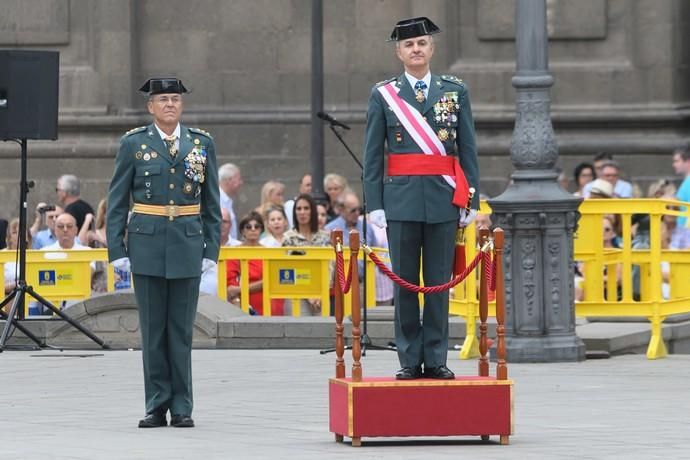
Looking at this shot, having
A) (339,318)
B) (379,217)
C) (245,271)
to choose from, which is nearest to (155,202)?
(379,217)

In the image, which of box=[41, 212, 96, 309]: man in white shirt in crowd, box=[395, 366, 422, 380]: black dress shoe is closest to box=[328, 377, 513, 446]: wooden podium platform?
box=[395, 366, 422, 380]: black dress shoe

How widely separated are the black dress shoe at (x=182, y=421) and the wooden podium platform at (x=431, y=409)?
4.34 feet

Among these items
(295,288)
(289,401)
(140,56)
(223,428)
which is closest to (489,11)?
(140,56)

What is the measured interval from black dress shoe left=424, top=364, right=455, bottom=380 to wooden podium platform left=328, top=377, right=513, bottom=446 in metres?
0.40

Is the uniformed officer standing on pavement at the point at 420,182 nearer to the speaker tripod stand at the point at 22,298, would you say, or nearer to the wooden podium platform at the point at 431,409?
the wooden podium platform at the point at 431,409

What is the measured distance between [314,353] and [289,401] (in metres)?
3.99

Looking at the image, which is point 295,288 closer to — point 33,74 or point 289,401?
point 33,74

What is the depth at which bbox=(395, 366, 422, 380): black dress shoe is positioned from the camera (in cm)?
1141

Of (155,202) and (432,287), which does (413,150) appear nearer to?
(432,287)

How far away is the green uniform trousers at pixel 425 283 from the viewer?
11.6 m

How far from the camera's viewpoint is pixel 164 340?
1220 centimetres

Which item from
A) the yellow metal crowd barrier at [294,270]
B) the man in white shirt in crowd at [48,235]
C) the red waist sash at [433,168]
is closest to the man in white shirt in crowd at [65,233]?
the man in white shirt in crowd at [48,235]

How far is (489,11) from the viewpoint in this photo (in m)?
25.7

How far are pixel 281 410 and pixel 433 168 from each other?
86.1 inches
